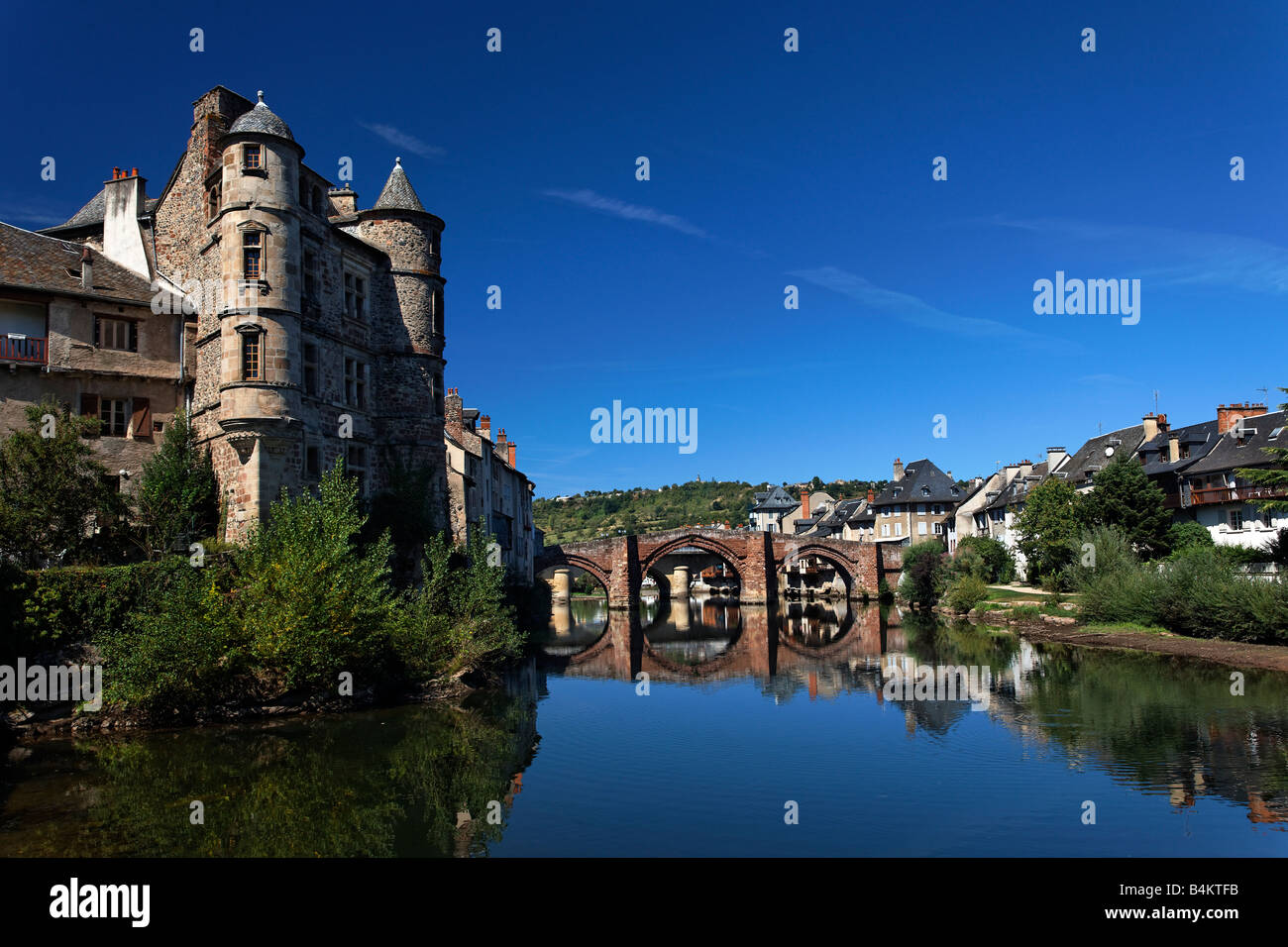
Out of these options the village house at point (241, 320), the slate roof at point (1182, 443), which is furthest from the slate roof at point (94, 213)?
the slate roof at point (1182, 443)

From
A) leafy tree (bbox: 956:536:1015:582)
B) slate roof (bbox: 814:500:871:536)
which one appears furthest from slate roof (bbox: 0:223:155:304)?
slate roof (bbox: 814:500:871:536)

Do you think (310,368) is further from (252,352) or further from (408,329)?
(408,329)

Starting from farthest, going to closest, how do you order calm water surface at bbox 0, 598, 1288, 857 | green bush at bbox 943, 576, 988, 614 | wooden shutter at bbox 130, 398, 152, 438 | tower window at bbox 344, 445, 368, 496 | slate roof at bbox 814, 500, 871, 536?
1. slate roof at bbox 814, 500, 871, 536
2. green bush at bbox 943, 576, 988, 614
3. tower window at bbox 344, 445, 368, 496
4. wooden shutter at bbox 130, 398, 152, 438
5. calm water surface at bbox 0, 598, 1288, 857

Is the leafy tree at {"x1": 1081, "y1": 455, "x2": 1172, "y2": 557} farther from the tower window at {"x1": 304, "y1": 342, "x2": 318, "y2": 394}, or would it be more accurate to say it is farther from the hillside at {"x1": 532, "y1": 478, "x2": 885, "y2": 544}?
the hillside at {"x1": 532, "y1": 478, "x2": 885, "y2": 544}

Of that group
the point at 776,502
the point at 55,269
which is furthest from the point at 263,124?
the point at 776,502

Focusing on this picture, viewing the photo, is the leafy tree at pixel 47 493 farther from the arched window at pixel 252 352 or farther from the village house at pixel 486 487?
the village house at pixel 486 487

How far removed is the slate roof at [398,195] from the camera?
32188 millimetres

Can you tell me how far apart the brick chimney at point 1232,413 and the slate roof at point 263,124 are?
1801 inches

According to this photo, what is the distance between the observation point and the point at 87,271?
2667 cm

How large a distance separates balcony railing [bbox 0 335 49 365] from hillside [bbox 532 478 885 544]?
306 feet

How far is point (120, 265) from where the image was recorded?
96.2ft

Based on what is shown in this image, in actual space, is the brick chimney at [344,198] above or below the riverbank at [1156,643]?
above

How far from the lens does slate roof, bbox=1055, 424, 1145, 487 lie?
2003 inches
